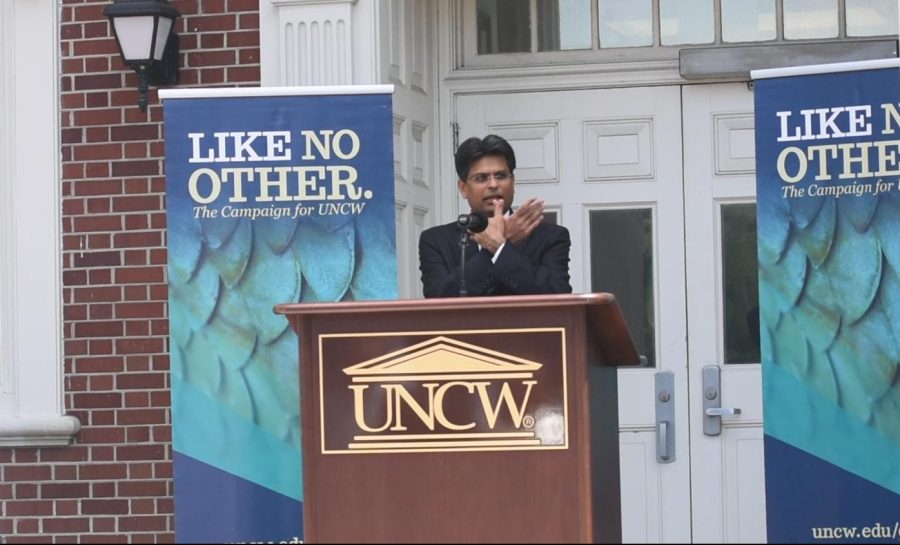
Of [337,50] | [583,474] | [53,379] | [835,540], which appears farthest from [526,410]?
[53,379]

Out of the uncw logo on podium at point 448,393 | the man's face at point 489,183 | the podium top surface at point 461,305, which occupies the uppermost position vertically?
the man's face at point 489,183

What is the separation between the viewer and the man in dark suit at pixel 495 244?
4680 mm

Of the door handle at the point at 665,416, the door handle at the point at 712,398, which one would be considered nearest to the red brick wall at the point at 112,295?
the door handle at the point at 665,416

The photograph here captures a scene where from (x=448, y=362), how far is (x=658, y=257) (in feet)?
10.1

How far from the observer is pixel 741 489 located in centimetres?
686

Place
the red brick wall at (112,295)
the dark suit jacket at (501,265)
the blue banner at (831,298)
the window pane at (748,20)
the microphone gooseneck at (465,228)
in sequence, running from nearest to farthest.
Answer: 1. the microphone gooseneck at (465,228)
2. the dark suit jacket at (501,265)
3. the blue banner at (831,298)
4. the red brick wall at (112,295)
5. the window pane at (748,20)

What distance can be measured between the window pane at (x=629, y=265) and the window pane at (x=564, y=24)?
2.53ft

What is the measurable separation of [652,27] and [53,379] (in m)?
3.01

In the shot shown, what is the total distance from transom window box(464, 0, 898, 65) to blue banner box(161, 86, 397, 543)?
1745 millimetres

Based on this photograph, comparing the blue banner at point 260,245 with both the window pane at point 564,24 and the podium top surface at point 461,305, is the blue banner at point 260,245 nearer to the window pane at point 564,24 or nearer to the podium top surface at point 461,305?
the podium top surface at point 461,305

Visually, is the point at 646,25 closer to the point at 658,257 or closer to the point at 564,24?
the point at 564,24

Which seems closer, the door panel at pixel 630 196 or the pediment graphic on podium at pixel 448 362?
the pediment graphic on podium at pixel 448 362

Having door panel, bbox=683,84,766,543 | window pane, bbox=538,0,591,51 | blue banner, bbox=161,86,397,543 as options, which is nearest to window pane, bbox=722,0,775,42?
door panel, bbox=683,84,766,543

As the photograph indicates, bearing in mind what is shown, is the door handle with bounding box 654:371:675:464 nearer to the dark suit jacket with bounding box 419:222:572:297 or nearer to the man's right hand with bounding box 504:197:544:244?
the dark suit jacket with bounding box 419:222:572:297
